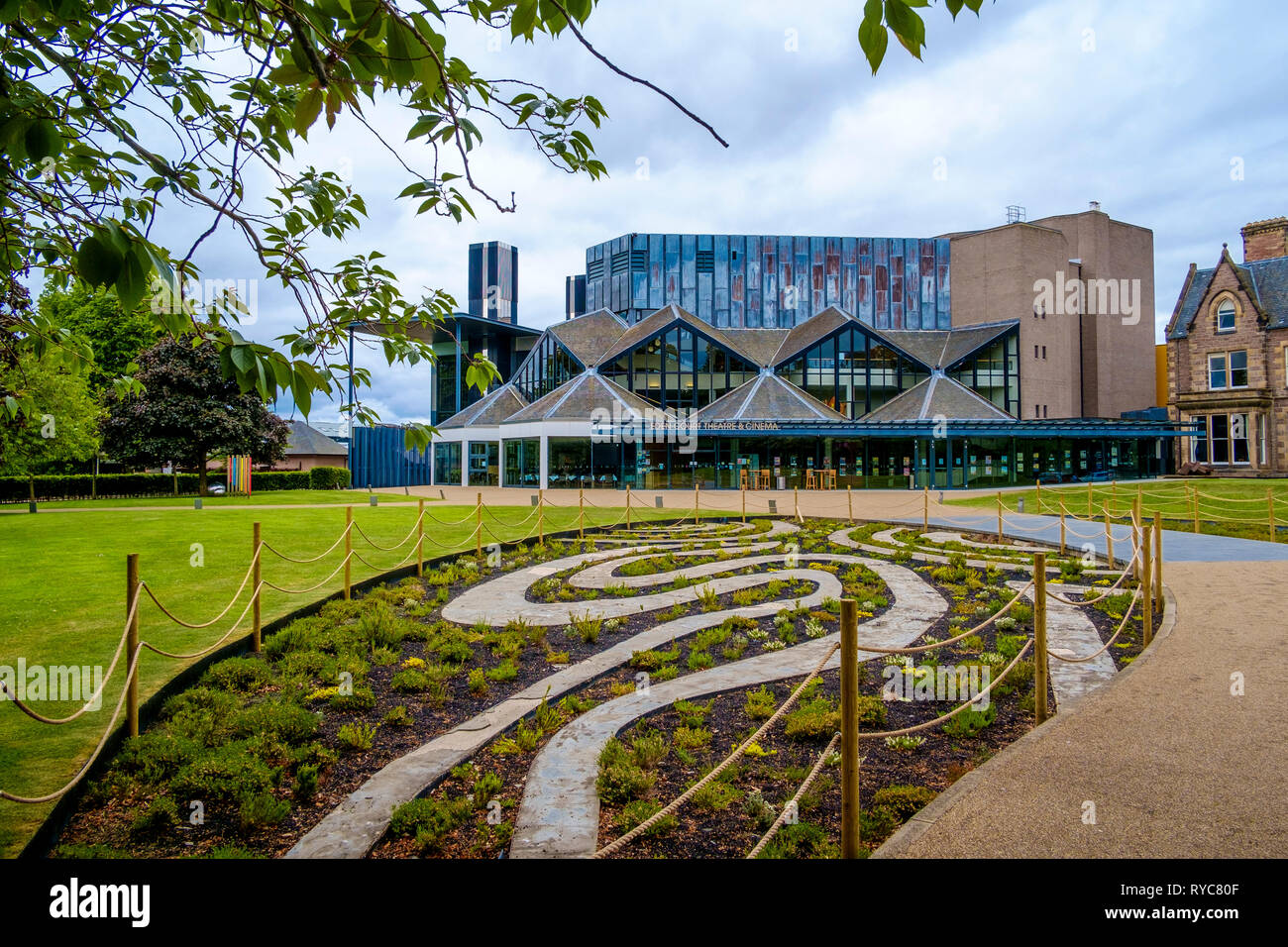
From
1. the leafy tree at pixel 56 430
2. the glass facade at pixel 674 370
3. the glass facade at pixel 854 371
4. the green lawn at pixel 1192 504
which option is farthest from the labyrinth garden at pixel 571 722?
the glass facade at pixel 854 371

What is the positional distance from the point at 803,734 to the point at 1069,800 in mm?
1920

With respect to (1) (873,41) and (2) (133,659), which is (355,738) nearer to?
(2) (133,659)

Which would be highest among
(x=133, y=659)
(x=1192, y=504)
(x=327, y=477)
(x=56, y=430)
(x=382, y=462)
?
(x=56, y=430)

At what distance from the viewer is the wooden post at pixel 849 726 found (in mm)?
3686

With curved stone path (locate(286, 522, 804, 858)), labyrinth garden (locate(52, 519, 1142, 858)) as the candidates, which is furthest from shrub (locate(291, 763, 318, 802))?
curved stone path (locate(286, 522, 804, 858))

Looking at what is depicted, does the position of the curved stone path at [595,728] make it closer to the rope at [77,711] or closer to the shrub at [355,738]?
the shrub at [355,738]

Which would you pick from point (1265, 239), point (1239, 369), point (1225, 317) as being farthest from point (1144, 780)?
point (1265, 239)

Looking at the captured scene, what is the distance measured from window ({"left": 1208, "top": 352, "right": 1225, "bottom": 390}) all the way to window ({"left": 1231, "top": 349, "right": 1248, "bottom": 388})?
0.45m

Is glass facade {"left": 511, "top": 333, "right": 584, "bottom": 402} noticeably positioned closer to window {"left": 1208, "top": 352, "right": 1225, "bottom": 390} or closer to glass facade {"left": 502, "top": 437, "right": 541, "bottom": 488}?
glass facade {"left": 502, "top": 437, "right": 541, "bottom": 488}

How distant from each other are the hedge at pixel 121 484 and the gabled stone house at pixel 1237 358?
5089 cm

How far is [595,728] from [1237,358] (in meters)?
45.4

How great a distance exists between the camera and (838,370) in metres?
44.5
